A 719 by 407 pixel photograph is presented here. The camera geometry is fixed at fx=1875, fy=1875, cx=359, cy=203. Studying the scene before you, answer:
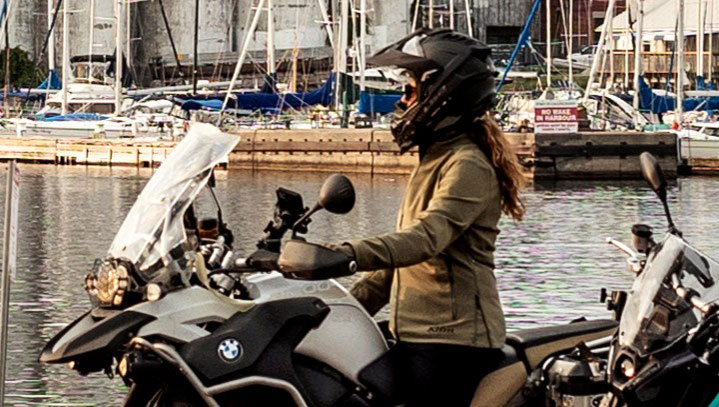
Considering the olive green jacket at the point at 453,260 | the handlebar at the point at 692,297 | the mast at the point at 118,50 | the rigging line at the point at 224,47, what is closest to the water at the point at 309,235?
the mast at the point at 118,50

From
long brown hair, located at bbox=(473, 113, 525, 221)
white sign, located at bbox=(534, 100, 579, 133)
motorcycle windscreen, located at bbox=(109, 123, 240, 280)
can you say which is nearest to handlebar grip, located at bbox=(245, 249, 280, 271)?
motorcycle windscreen, located at bbox=(109, 123, 240, 280)

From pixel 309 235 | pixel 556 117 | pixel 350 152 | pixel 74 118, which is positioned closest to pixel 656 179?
pixel 309 235

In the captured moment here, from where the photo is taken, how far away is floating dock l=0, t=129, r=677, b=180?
4872 centimetres

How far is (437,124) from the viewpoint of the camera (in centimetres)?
651

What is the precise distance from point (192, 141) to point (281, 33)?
9192 cm

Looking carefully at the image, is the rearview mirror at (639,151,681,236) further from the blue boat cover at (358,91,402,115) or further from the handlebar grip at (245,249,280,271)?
the blue boat cover at (358,91,402,115)

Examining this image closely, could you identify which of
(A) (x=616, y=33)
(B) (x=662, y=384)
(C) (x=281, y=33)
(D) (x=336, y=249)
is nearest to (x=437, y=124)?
(D) (x=336, y=249)

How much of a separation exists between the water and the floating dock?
3.69 ft

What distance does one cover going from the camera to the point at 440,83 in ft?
21.3

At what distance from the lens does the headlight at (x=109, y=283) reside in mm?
6207

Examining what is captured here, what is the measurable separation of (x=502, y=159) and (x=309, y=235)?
23.1 m

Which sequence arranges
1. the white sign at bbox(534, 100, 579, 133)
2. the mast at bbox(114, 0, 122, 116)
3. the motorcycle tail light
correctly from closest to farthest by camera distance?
the motorcycle tail light, the white sign at bbox(534, 100, 579, 133), the mast at bbox(114, 0, 122, 116)

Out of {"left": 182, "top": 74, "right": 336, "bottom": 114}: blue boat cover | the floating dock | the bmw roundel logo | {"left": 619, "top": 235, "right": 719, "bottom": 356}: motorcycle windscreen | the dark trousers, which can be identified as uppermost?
{"left": 619, "top": 235, "right": 719, "bottom": 356}: motorcycle windscreen

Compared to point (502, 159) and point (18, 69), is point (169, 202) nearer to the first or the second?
point (502, 159)
